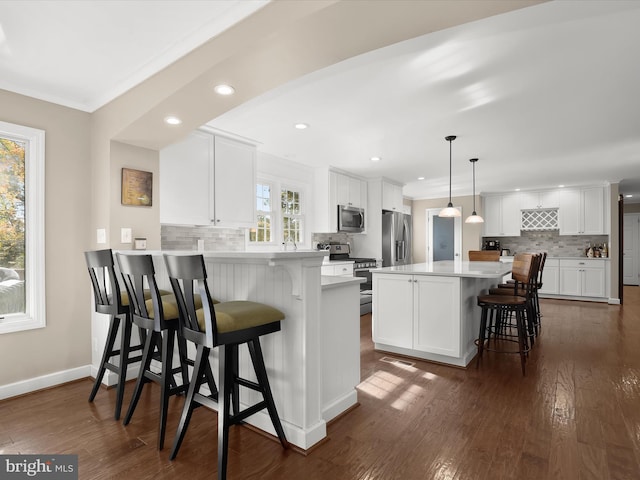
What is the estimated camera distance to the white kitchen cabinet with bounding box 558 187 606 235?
7.08 m

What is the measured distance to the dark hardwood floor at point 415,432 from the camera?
1822 millimetres

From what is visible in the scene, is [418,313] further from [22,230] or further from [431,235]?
[431,235]

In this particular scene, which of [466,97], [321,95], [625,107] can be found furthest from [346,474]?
[625,107]

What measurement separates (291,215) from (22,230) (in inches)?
130

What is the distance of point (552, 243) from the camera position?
786 centimetres

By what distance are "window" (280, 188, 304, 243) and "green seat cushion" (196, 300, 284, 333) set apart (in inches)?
132

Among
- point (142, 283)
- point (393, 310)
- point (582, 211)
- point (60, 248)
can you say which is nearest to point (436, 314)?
point (393, 310)

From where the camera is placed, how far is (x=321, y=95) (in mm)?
2926

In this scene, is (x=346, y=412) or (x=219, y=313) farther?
(x=346, y=412)

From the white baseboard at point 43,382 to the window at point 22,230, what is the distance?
419 mm

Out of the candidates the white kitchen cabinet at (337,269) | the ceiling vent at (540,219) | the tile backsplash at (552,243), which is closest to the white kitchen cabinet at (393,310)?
the white kitchen cabinet at (337,269)

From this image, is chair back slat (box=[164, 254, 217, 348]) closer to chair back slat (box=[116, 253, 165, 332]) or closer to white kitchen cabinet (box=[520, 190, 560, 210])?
chair back slat (box=[116, 253, 165, 332])

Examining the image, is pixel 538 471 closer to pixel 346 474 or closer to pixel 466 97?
pixel 346 474

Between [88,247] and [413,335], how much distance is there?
3.06 m
